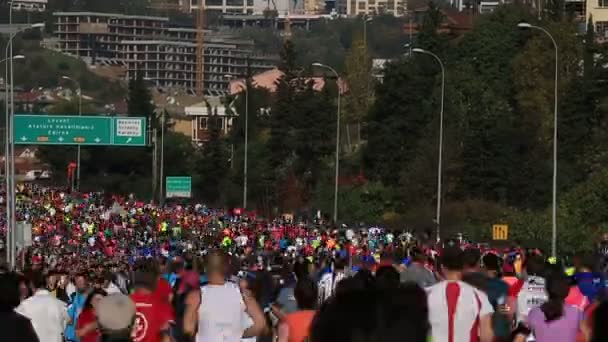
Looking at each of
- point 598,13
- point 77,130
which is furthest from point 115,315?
point 598,13

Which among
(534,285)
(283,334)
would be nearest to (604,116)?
(534,285)

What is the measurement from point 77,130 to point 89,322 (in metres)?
78.2

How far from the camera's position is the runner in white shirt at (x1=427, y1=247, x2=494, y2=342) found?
12594 mm

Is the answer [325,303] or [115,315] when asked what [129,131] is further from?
[325,303]

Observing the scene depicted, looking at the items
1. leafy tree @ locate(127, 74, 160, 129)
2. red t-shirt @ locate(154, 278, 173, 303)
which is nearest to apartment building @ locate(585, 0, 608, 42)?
leafy tree @ locate(127, 74, 160, 129)

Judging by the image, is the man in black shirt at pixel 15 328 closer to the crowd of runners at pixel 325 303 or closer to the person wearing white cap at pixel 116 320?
the crowd of runners at pixel 325 303

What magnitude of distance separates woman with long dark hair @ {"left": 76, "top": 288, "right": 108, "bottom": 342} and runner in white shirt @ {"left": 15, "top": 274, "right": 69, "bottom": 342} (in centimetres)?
25

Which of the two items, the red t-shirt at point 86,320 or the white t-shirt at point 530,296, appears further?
the white t-shirt at point 530,296

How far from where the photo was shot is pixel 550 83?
89.9 metres

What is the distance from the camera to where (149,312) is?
1488cm

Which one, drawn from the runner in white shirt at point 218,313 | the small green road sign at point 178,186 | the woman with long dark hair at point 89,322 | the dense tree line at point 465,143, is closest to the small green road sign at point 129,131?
the dense tree line at point 465,143

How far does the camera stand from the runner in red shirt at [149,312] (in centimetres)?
1479

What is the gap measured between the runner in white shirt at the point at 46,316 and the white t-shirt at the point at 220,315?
1700 mm

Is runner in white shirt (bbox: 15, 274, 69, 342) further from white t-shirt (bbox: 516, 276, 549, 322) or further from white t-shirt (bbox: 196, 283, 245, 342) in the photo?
white t-shirt (bbox: 516, 276, 549, 322)
